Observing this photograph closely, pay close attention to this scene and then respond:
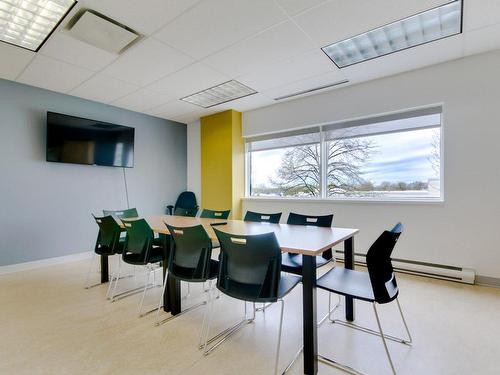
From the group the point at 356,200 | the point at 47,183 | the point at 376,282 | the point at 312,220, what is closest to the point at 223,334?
the point at 376,282

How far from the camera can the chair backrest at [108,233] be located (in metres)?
2.90

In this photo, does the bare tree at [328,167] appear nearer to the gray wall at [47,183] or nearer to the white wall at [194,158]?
the white wall at [194,158]

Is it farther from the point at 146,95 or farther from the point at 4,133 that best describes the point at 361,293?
the point at 4,133

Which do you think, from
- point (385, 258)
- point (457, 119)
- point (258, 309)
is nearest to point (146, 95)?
point (258, 309)

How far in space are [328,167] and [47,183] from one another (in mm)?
4459

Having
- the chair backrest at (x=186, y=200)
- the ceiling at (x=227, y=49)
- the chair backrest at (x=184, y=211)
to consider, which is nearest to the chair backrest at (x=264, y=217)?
the ceiling at (x=227, y=49)

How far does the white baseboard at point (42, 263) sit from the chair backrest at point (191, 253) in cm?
303

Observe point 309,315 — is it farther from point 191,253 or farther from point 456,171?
point 456,171

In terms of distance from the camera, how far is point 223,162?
512cm

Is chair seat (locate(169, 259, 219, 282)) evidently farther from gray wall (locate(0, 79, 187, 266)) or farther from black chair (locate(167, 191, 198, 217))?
black chair (locate(167, 191, 198, 217))

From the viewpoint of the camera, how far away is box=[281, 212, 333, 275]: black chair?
2217 mm

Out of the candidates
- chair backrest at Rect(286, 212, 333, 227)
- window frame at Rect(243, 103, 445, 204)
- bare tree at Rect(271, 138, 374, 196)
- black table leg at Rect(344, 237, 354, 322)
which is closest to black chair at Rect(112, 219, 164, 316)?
chair backrest at Rect(286, 212, 333, 227)

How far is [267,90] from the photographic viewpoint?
13.3 ft

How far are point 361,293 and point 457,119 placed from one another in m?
2.79
